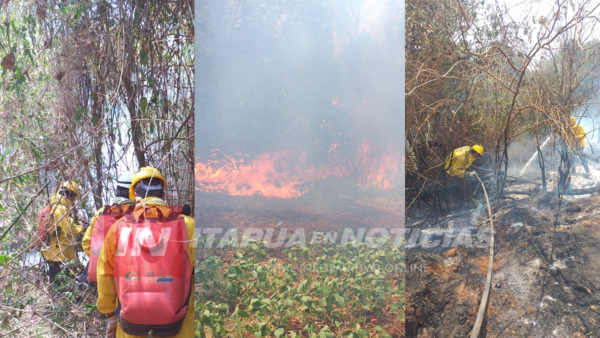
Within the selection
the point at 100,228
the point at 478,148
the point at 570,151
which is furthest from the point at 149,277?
the point at 570,151

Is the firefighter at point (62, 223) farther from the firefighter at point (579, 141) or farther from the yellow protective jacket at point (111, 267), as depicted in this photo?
the firefighter at point (579, 141)

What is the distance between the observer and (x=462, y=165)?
2.86 meters

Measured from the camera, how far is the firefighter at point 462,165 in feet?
9.21

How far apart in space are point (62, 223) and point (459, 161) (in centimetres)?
346

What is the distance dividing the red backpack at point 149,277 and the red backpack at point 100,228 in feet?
1.31

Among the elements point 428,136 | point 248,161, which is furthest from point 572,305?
point 248,161

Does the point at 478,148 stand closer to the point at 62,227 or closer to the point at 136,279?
the point at 136,279

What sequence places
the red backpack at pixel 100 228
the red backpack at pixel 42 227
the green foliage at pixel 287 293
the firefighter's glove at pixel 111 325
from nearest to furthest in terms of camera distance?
the firefighter's glove at pixel 111 325 < the red backpack at pixel 100 228 < the green foliage at pixel 287 293 < the red backpack at pixel 42 227

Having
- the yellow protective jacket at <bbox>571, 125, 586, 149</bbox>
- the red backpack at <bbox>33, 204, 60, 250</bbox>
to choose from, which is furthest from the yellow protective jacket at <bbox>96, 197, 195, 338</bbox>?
the yellow protective jacket at <bbox>571, 125, 586, 149</bbox>

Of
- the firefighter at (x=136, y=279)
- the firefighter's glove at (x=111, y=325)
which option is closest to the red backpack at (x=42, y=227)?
the firefighter's glove at (x=111, y=325)

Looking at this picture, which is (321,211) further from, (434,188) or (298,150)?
(434,188)

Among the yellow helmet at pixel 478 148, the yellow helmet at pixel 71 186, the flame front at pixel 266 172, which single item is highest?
the yellow helmet at pixel 478 148

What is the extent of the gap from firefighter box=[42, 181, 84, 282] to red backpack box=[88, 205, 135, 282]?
21 cm

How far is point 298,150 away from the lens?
2.25 metres
